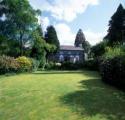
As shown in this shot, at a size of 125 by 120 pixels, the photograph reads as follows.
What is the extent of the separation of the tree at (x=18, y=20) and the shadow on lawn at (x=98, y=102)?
26.8 metres

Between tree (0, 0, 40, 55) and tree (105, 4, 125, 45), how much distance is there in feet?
46.8

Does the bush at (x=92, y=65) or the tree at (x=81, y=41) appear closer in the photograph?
the bush at (x=92, y=65)

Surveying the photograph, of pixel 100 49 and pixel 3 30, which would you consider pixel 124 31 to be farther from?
pixel 3 30

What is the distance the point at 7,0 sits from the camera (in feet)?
127

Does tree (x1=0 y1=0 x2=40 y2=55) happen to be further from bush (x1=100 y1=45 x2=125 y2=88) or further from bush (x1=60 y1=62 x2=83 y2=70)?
bush (x1=100 y1=45 x2=125 y2=88)

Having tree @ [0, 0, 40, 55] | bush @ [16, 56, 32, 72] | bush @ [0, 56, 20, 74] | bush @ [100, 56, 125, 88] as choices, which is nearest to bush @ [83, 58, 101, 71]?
bush @ [16, 56, 32, 72]

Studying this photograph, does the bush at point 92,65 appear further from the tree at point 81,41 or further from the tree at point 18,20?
the tree at point 81,41

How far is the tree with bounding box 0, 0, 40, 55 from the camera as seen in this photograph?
38.2m

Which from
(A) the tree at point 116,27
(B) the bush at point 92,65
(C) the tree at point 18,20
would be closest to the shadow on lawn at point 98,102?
(B) the bush at point 92,65

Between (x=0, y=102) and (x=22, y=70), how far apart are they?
1801 cm

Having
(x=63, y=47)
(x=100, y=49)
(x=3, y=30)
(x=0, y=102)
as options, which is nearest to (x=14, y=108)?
(x=0, y=102)

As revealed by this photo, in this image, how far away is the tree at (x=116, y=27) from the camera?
45.2 meters

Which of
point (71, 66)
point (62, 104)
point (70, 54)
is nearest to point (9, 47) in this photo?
point (71, 66)

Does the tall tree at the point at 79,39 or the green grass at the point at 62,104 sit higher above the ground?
the tall tree at the point at 79,39
